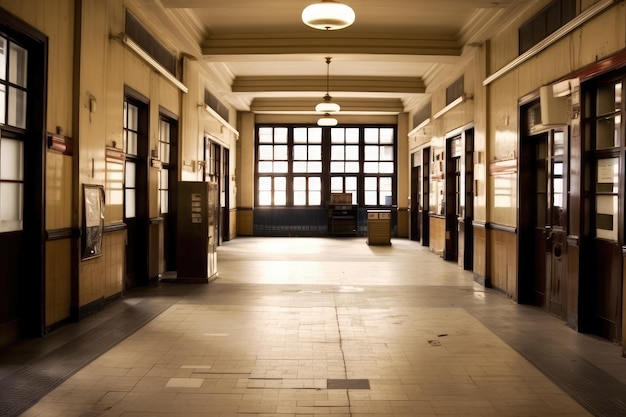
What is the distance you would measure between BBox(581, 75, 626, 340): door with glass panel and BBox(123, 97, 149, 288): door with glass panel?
5.53 meters

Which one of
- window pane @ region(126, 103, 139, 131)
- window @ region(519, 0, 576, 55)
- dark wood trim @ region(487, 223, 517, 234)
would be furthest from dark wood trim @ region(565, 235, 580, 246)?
window pane @ region(126, 103, 139, 131)

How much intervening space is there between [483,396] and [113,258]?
453cm

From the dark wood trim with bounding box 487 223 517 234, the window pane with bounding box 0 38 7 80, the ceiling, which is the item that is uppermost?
the ceiling

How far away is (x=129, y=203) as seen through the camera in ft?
23.5

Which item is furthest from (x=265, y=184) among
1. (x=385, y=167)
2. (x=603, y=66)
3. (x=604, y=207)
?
(x=603, y=66)

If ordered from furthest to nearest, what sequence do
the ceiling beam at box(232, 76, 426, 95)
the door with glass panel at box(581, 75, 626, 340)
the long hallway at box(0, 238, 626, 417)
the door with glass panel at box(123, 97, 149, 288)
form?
the ceiling beam at box(232, 76, 426, 95) < the door with glass panel at box(123, 97, 149, 288) < the door with glass panel at box(581, 75, 626, 340) < the long hallway at box(0, 238, 626, 417)

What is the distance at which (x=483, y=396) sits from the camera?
3377mm

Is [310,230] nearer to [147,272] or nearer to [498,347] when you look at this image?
[147,272]

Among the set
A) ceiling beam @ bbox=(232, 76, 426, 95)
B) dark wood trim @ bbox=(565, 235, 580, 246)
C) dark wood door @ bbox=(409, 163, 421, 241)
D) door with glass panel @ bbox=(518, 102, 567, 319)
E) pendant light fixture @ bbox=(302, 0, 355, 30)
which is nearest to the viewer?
dark wood trim @ bbox=(565, 235, 580, 246)

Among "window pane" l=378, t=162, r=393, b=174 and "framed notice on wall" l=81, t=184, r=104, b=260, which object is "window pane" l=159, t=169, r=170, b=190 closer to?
"framed notice on wall" l=81, t=184, r=104, b=260

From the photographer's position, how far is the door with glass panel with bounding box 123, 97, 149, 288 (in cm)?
711

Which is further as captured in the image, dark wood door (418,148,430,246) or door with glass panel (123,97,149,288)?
dark wood door (418,148,430,246)

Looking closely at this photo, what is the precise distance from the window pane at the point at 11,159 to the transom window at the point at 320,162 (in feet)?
39.4

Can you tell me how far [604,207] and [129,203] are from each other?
18.9 feet
